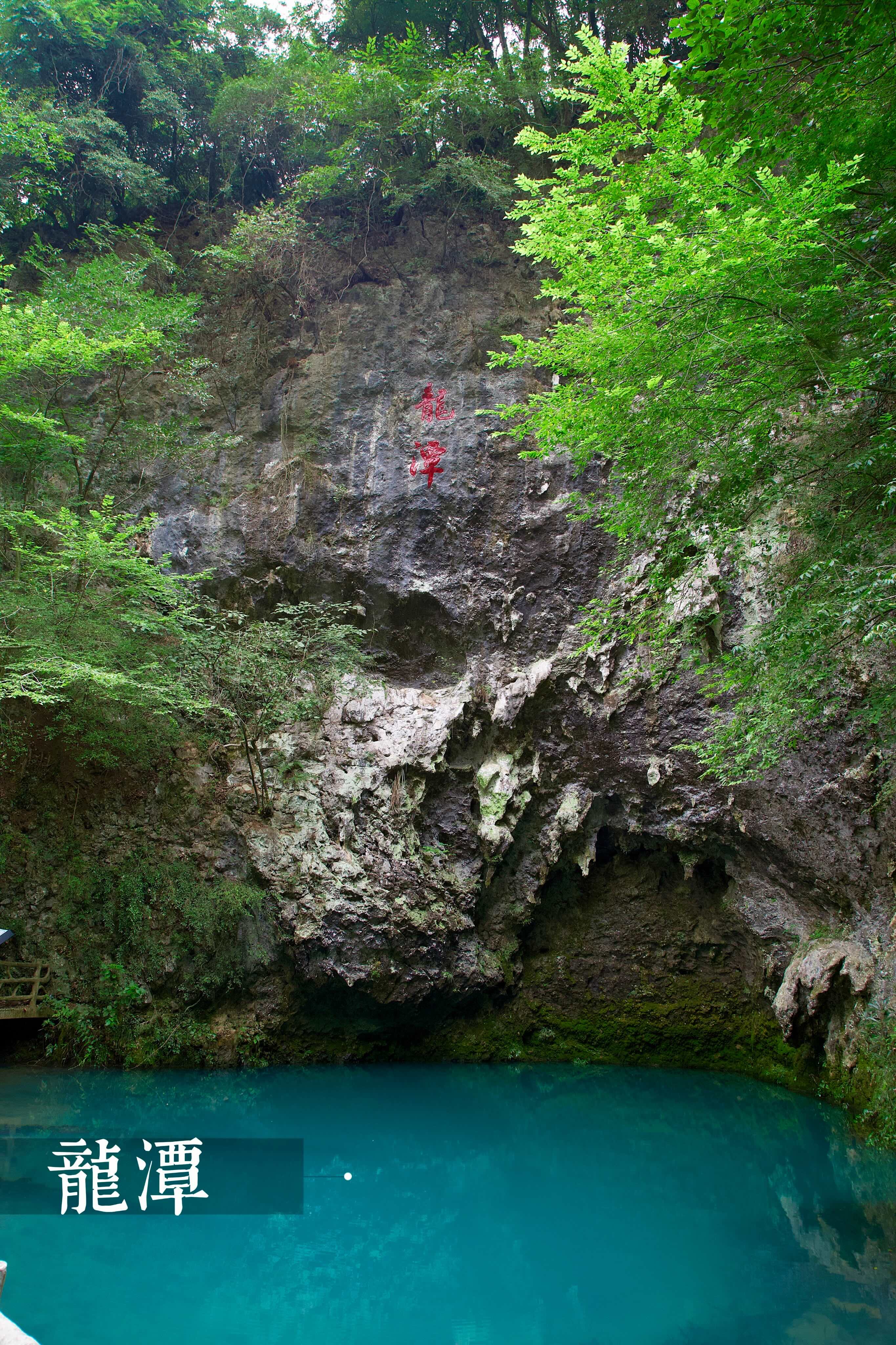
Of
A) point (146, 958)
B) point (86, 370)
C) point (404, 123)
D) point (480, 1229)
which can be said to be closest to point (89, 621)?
point (86, 370)

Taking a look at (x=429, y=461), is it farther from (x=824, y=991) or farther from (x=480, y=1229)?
(x=480, y=1229)

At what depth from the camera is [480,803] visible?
8.91 metres

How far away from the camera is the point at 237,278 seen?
11969mm

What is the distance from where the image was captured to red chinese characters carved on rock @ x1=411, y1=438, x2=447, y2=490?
33.9ft

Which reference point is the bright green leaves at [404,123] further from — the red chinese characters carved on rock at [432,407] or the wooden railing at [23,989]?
the wooden railing at [23,989]

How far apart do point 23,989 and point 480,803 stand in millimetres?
4947

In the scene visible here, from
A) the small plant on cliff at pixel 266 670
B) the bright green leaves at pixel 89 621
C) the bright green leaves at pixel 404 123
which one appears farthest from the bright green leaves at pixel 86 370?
the bright green leaves at pixel 404 123

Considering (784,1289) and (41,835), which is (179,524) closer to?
(41,835)

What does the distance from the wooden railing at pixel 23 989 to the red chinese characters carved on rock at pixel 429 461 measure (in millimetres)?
7106

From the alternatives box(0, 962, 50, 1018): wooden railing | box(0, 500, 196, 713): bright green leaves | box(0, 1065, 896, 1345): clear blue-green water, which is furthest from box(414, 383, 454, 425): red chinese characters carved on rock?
box(0, 1065, 896, 1345): clear blue-green water

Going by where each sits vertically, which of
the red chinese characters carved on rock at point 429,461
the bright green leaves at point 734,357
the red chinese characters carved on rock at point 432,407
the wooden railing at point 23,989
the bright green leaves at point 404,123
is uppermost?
the bright green leaves at point 404,123

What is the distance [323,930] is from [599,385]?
5.76 meters

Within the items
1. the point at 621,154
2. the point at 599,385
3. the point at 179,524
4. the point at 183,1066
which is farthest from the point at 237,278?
the point at 183,1066

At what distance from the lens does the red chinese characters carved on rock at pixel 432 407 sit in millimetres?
10703
